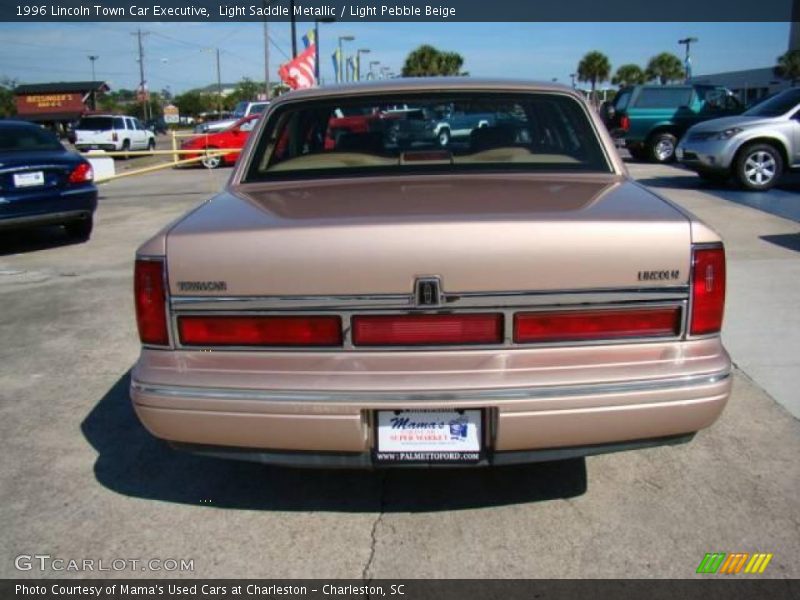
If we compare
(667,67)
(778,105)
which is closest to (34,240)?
(778,105)

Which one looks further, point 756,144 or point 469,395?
point 756,144

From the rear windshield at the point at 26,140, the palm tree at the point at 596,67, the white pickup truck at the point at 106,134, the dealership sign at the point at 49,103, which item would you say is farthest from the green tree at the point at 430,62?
the rear windshield at the point at 26,140

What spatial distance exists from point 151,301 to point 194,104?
336ft

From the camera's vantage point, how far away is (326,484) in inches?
126

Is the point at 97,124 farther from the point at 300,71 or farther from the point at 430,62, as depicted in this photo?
the point at 430,62

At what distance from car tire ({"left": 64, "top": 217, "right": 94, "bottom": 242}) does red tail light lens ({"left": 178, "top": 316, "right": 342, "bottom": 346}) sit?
7.37m

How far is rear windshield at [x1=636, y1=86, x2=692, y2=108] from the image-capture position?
17109 millimetres

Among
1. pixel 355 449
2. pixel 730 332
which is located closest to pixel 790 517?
pixel 355 449

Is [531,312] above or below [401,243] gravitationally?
below

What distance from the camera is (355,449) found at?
8.24 feet

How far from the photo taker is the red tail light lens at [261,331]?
2.49 metres

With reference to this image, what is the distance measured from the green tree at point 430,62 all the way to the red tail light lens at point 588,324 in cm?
6751

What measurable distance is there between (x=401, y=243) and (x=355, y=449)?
707 mm
